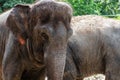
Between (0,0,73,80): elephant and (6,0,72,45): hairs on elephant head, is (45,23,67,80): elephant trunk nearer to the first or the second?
(0,0,73,80): elephant

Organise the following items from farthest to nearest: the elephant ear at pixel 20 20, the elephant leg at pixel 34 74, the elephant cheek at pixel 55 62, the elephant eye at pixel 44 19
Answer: the elephant leg at pixel 34 74
the elephant ear at pixel 20 20
the elephant eye at pixel 44 19
the elephant cheek at pixel 55 62

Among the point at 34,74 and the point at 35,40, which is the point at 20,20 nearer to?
the point at 35,40

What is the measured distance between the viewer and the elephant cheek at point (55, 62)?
142 inches

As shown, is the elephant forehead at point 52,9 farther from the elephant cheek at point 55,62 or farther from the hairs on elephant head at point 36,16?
the elephant cheek at point 55,62

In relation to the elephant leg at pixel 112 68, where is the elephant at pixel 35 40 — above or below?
above

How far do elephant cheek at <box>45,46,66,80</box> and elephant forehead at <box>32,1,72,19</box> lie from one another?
0.31m

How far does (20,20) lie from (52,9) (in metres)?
0.45

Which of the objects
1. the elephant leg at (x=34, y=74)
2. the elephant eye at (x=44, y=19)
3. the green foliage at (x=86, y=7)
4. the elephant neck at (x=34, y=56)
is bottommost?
the green foliage at (x=86, y=7)

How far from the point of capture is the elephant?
3.71 metres

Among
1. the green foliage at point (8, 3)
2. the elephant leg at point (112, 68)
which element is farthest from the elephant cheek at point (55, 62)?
the green foliage at point (8, 3)

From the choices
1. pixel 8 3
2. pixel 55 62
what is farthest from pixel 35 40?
pixel 8 3

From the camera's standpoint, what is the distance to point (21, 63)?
4.56 meters

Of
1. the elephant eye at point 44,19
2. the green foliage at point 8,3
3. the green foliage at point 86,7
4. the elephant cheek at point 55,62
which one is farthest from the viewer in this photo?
the green foliage at point 86,7

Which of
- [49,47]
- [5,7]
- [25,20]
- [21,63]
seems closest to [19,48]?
[21,63]
